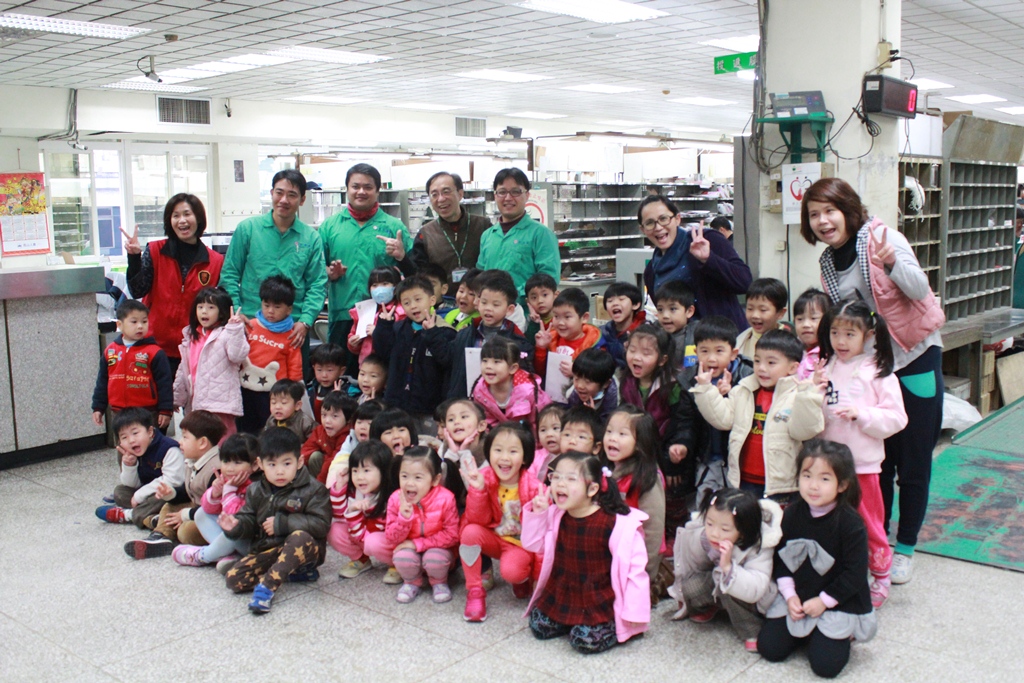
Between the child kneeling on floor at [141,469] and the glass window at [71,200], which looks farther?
the glass window at [71,200]

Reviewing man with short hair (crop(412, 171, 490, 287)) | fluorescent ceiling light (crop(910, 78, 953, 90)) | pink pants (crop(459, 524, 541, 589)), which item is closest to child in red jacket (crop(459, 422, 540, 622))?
pink pants (crop(459, 524, 541, 589))

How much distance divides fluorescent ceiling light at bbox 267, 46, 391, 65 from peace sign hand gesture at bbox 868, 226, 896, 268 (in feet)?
29.3

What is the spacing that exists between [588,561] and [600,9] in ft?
23.7

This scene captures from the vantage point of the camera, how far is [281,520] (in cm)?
335

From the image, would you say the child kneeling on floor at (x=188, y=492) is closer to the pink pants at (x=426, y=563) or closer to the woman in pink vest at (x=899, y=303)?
the pink pants at (x=426, y=563)

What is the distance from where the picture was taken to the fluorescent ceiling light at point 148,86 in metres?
12.9

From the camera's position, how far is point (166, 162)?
15.9 metres

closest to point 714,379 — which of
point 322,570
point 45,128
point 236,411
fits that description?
point 322,570

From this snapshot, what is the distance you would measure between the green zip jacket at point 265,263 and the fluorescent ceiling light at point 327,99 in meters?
11.0

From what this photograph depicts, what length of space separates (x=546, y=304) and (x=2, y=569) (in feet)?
8.01

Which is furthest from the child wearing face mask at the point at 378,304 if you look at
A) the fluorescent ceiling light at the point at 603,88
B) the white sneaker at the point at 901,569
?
the fluorescent ceiling light at the point at 603,88

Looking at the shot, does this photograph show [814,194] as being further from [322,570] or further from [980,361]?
[980,361]

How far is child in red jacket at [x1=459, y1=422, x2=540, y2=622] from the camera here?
3.14 meters

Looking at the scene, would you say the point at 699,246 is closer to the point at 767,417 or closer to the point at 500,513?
the point at 767,417
